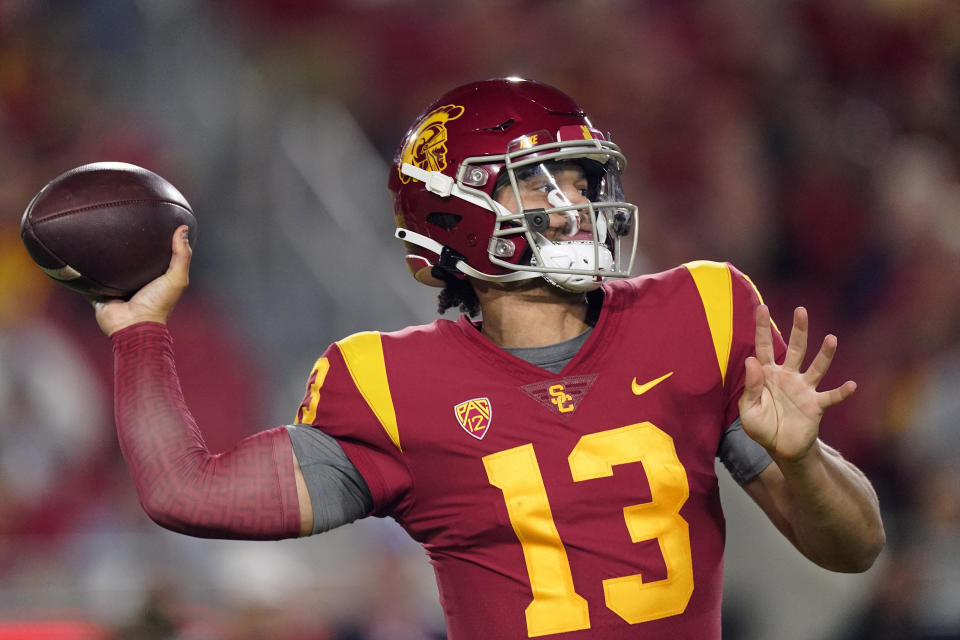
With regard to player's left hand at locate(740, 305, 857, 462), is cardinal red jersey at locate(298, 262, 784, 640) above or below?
below

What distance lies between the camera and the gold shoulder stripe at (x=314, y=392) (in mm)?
1914

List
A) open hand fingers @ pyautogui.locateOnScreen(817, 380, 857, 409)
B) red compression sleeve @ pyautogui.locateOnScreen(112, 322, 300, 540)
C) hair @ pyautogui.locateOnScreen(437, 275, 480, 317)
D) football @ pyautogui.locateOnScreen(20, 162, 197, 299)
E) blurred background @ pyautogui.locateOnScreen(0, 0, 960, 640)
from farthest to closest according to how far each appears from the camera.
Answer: blurred background @ pyautogui.locateOnScreen(0, 0, 960, 640) < hair @ pyautogui.locateOnScreen(437, 275, 480, 317) < football @ pyautogui.locateOnScreen(20, 162, 197, 299) < red compression sleeve @ pyautogui.locateOnScreen(112, 322, 300, 540) < open hand fingers @ pyautogui.locateOnScreen(817, 380, 857, 409)

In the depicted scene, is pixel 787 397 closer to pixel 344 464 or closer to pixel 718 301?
pixel 718 301

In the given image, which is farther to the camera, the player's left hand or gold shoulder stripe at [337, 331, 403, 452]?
gold shoulder stripe at [337, 331, 403, 452]

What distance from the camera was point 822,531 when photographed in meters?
1.82

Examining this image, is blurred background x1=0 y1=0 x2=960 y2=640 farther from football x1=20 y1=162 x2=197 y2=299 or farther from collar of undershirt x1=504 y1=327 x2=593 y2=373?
collar of undershirt x1=504 y1=327 x2=593 y2=373

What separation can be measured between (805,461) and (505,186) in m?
0.70

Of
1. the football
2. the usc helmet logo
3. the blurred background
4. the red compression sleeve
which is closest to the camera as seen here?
the red compression sleeve

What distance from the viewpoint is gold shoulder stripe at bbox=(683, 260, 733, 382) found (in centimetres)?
188

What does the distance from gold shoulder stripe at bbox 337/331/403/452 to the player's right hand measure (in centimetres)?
31

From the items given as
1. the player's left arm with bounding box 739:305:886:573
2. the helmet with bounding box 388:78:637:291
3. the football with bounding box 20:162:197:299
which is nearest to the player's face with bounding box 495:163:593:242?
the helmet with bounding box 388:78:637:291

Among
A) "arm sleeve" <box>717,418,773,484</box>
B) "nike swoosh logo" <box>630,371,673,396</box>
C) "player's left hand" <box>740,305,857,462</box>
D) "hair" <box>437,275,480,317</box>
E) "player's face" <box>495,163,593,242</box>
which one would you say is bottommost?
"arm sleeve" <box>717,418,773,484</box>

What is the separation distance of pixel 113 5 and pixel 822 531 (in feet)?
14.3

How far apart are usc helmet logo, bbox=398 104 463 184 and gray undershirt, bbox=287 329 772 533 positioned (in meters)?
0.38
